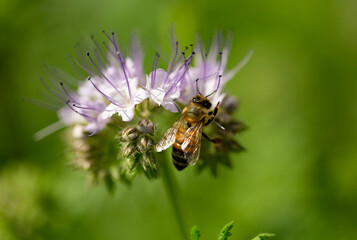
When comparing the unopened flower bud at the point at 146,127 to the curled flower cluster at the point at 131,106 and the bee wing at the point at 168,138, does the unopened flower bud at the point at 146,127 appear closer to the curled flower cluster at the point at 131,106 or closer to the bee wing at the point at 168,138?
the curled flower cluster at the point at 131,106

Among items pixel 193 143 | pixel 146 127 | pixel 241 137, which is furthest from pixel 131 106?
pixel 241 137

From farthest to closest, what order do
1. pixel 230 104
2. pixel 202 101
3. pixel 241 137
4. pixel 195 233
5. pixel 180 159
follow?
1. pixel 241 137
2. pixel 230 104
3. pixel 202 101
4. pixel 180 159
5. pixel 195 233

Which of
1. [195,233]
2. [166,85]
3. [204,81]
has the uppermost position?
[204,81]

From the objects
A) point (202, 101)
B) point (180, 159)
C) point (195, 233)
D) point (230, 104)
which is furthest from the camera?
point (230, 104)

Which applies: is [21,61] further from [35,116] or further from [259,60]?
A: [259,60]

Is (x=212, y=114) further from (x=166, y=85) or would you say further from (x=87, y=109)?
(x=87, y=109)

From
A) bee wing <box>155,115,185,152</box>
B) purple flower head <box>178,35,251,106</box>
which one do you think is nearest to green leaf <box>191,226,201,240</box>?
bee wing <box>155,115,185,152</box>

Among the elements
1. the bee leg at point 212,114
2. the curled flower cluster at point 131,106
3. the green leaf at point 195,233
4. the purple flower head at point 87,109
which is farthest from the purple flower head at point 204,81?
the green leaf at point 195,233
